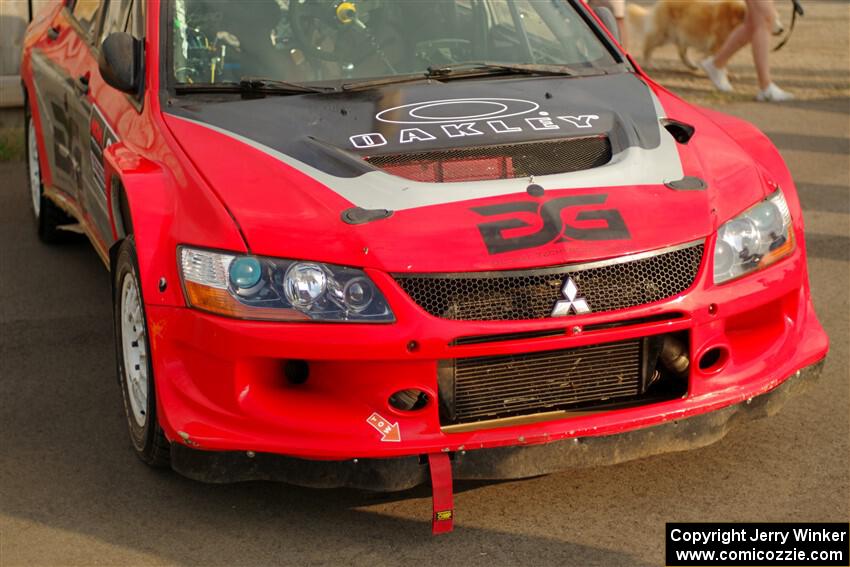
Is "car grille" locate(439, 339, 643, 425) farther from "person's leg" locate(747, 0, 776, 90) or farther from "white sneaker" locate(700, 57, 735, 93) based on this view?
"white sneaker" locate(700, 57, 735, 93)

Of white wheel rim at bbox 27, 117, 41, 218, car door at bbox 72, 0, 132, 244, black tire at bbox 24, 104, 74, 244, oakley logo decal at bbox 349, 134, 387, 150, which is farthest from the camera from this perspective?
white wheel rim at bbox 27, 117, 41, 218

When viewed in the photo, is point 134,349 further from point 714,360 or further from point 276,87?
point 714,360

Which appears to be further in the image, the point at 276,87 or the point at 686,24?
the point at 686,24

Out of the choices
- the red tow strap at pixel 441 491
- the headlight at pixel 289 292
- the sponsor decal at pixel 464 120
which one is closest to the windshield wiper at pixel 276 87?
the sponsor decal at pixel 464 120

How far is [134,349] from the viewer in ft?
14.8

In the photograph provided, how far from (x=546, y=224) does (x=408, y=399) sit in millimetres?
636

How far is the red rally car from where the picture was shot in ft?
12.4

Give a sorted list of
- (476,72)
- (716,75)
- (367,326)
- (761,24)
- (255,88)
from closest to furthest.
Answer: (367,326) < (255,88) < (476,72) < (761,24) < (716,75)

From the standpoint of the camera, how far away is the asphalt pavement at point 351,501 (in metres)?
3.91

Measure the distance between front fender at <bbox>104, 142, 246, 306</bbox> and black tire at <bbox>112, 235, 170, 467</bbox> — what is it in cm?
11

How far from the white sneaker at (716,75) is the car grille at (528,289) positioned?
25.1 feet

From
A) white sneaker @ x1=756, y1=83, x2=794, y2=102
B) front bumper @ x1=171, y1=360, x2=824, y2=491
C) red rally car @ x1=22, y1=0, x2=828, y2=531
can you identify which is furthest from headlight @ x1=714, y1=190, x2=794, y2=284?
white sneaker @ x1=756, y1=83, x2=794, y2=102

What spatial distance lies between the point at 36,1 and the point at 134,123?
207 inches

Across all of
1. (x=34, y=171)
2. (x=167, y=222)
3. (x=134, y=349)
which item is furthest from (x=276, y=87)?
(x=34, y=171)
